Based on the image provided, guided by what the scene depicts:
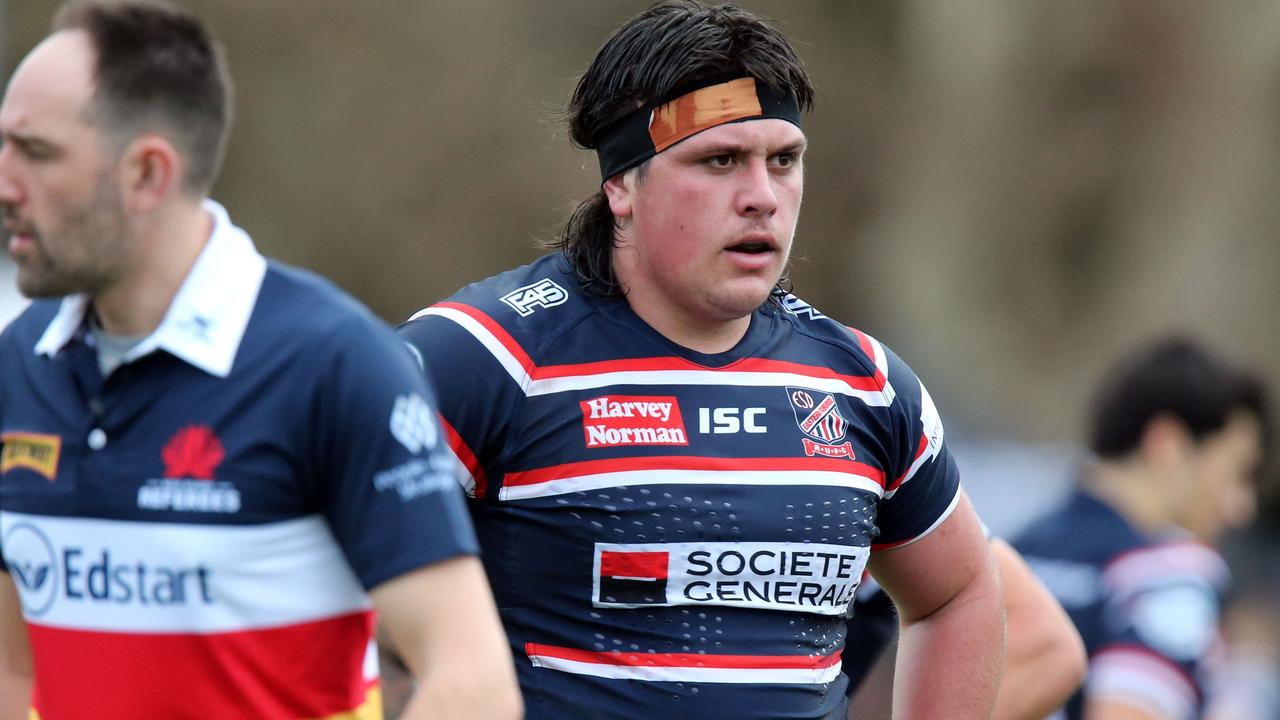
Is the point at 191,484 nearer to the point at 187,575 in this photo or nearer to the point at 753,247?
A: the point at 187,575

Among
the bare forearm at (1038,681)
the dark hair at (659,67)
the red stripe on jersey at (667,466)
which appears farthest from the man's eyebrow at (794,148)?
the bare forearm at (1038,681)

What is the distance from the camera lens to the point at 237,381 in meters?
2.58

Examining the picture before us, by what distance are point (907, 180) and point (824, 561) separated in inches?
530

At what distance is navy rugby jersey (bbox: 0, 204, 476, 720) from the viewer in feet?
8.31

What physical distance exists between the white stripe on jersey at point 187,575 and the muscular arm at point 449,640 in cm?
13

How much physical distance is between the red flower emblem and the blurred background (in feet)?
38.3

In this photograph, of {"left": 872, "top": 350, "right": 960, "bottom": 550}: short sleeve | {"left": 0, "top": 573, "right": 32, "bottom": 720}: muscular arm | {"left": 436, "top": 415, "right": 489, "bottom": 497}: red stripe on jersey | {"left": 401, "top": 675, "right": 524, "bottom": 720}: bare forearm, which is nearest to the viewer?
{"left": 401, "top": 675, "right": 524, "bottom": 720}: bare forearm

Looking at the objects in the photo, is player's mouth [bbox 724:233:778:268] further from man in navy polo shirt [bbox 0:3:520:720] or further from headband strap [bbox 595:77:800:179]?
man in navy polo shirt [bbox 0:3:520:720]

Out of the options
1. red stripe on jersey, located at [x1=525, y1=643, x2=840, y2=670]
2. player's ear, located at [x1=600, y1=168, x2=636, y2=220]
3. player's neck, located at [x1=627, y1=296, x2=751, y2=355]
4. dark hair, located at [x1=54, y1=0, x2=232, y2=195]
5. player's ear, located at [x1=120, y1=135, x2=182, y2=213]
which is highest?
dark hair, located at [x1=54, y1=0, x2=232, y2=195]

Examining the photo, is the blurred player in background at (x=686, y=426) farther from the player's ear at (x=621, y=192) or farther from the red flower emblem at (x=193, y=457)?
the red flower emblem at (x=193, y=457)

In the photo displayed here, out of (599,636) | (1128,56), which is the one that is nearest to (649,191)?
(599,636)

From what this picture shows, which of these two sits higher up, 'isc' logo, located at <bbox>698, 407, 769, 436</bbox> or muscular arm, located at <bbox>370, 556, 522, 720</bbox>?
muscular arm, located at <bbox>370, 556, 522, 720</bbox>

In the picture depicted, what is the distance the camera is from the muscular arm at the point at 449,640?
247cm

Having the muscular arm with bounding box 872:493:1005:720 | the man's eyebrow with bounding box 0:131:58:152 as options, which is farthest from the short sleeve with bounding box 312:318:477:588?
the muscular arm with bounding box 872:493:1005:720
